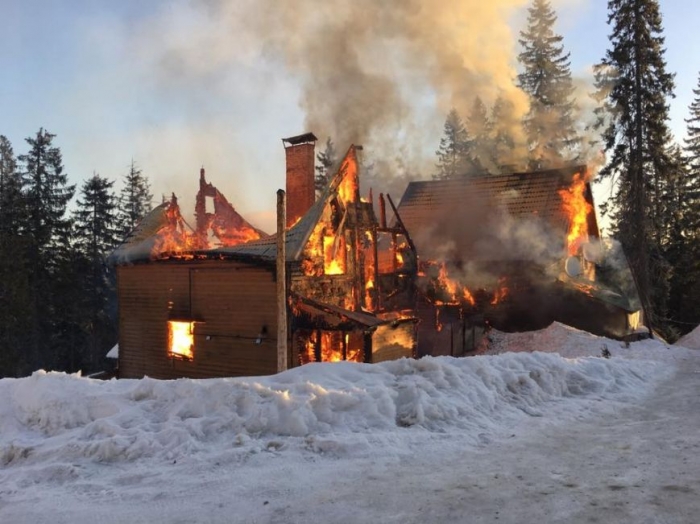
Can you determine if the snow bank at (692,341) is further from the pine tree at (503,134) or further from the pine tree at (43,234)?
the pine tree at (43,234)

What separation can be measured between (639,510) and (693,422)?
12.7ft

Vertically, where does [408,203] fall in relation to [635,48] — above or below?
below

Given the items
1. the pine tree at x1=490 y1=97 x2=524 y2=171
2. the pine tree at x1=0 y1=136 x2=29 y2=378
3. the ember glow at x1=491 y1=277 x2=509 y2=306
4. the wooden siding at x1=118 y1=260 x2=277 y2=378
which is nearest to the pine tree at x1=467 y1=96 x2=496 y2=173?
the pine tree at x1=490 y1=97 x2=524 y2=171

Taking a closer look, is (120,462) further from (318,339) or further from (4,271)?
(4,271)

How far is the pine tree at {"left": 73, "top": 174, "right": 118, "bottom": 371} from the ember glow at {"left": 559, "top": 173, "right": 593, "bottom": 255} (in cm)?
3150

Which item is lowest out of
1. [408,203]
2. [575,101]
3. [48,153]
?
[408,203]

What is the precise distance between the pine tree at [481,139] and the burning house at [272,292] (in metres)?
24.2

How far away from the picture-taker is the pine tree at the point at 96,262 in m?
37.8

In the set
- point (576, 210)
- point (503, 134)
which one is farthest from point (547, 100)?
point (576, 210)

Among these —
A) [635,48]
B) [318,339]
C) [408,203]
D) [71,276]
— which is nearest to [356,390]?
[318,339]

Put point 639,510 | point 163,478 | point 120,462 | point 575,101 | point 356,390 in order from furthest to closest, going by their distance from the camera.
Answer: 1. point 575,101
2. point 356,390
3. point 120,462
4. point 163,478
5. point 639,510

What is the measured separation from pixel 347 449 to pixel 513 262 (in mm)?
20810

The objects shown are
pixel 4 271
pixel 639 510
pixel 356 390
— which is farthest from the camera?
pixel 4 271

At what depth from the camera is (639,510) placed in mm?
4246
